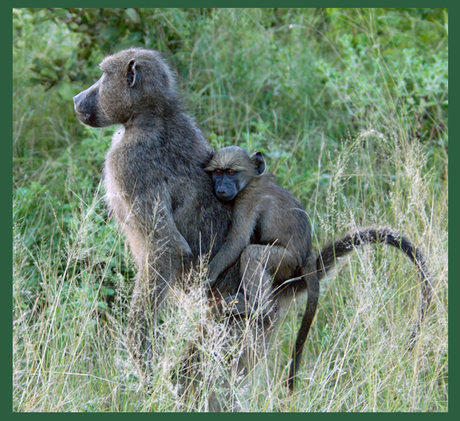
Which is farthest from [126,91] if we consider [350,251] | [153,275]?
[350,251]

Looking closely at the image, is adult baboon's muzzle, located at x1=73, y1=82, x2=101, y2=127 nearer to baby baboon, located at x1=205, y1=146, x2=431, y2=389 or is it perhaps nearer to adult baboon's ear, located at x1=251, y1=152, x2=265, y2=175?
baby baboon, located at x1=205, y1=146, x2=431, y2=389

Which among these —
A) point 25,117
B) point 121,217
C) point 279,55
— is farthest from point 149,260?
point 279,55

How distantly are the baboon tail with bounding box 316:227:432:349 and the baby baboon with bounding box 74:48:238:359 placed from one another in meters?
0.51

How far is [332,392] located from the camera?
334cm

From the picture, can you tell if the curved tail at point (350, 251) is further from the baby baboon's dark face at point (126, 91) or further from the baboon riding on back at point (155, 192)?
the baby baboon's dark face at point (126, 91)

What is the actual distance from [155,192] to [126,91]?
573 millimetres

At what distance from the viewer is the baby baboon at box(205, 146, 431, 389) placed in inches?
134

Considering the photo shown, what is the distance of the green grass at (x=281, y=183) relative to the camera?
11.3 ft

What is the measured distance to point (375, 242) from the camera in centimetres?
362

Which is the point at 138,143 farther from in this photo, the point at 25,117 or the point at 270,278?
the point at 25,117

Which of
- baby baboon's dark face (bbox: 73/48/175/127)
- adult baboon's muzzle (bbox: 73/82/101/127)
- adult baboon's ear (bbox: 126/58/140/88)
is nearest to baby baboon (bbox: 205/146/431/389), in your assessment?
baby baboon's dark face (bbox: 73/48/175/127)

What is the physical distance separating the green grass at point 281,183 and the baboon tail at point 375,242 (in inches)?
2.8

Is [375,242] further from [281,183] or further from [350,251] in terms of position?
[281,183]

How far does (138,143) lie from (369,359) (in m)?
1.63
